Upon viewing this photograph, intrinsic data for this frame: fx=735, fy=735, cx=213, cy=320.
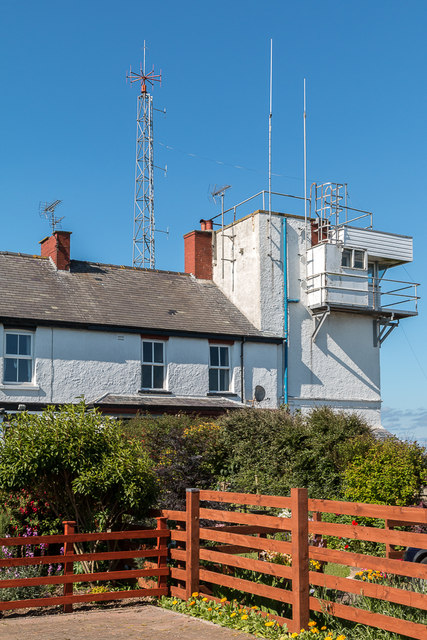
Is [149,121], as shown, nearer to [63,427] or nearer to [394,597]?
[63,427]

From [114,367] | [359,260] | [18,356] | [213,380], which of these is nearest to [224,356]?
[213,380]

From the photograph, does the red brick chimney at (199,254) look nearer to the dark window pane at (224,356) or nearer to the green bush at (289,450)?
the dark window pane at (224,356)

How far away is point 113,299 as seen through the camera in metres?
26.3

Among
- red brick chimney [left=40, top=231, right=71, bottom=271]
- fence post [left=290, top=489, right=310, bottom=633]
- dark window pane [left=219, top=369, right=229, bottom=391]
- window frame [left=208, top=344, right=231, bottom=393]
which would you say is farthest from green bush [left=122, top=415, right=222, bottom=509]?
red brick chimney [left=40, top=231, right=71, bottom=271]

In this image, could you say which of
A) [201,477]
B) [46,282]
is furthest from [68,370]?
[201,477]

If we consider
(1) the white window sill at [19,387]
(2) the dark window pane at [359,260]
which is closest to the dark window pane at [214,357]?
(1) the white window sill at [19,387]

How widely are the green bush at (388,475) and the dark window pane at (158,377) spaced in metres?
10.6

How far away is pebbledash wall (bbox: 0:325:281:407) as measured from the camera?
2348 centimetres

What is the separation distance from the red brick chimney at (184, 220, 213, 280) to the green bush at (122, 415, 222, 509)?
1204 centimetres

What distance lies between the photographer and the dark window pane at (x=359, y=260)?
29.8 meters

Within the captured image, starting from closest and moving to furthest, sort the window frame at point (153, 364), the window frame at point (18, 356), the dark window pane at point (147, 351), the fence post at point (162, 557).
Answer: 1. the fence post at point (162, 557)
2. the window frame at point (18, 356)
3. the window frame at point (153, 364)
4. the dark window pane at point (147, 351)

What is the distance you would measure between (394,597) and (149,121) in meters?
29.3

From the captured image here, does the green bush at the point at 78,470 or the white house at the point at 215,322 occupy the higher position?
the white house at the point at 215,322

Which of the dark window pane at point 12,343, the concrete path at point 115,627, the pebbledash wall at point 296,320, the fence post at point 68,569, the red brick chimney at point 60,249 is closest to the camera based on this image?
the concrete path at point 115,627
